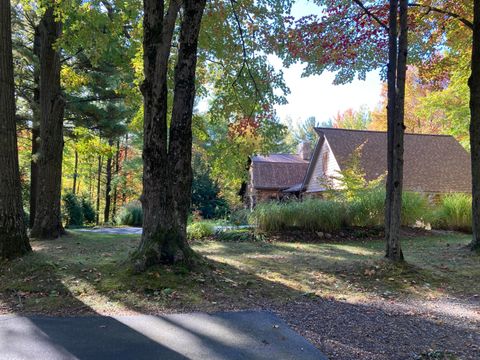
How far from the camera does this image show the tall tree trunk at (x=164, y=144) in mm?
5816

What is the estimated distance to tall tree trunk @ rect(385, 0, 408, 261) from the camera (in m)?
6.36

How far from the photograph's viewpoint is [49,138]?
11.5 metres

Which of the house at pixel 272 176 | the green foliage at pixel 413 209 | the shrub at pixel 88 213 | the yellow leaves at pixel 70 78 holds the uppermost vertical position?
the yellow leaves at pixel 70 78

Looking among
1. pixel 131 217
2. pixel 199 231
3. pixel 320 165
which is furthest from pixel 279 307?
pixel 320 165

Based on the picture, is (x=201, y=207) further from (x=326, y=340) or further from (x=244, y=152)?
(x=326, y=340)

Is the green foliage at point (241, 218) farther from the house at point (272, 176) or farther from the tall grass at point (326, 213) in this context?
the house at point (272, 176)

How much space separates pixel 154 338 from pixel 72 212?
2058 centimetres

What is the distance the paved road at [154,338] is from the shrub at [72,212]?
19448 millimetres

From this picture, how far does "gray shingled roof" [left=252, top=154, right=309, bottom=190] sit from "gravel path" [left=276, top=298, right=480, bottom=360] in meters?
23.5

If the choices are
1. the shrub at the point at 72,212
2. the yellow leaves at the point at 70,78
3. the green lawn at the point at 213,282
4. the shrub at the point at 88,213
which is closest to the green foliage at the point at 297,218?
the green lawn at the point at 213,282

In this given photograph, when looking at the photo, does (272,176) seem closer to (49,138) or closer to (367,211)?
(367,211)

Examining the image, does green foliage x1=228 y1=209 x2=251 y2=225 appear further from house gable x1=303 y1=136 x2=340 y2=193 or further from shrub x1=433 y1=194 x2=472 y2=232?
house gable x1=303 y1=136 x2=340 y2=193

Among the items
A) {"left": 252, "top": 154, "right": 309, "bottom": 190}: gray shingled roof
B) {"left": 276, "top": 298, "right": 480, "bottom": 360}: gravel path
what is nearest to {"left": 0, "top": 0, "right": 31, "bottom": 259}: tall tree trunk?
{"left": 276, "top": 298, "right": 480, "bottom": 360}: gravel path

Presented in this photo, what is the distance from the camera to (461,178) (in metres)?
21.9
